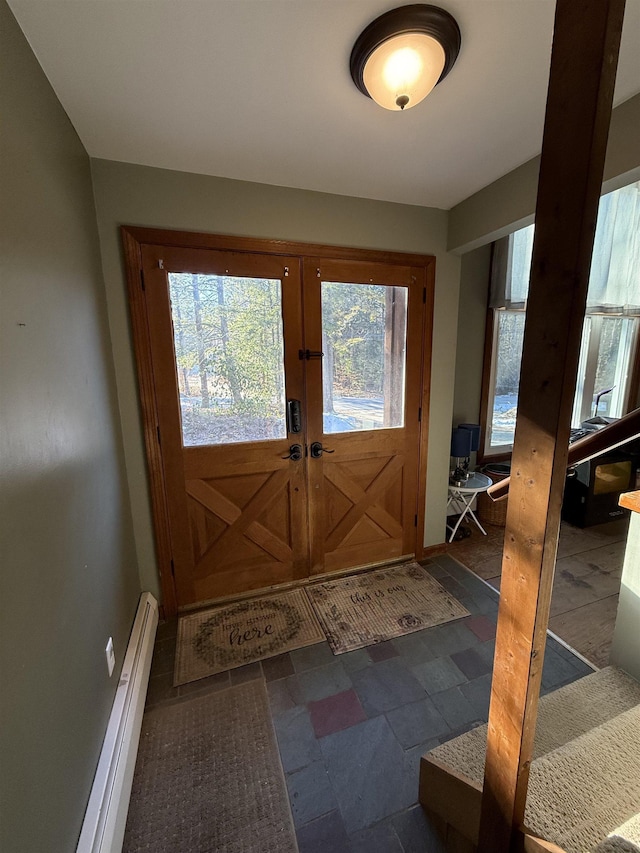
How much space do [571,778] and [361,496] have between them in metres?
1.60

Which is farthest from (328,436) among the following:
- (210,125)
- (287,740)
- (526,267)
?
(526,267)

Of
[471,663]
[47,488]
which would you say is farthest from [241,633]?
[47,488]

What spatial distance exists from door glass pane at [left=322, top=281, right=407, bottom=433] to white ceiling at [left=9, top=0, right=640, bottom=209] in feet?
2.07

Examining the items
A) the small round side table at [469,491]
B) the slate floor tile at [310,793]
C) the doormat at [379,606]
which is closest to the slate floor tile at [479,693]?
the doormat at [379,606]

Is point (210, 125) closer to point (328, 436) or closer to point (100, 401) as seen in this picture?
point (100, 401)

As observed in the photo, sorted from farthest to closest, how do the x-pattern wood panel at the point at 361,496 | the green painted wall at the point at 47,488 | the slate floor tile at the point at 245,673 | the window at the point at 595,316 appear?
1. the window at the point at 595,316
2. the x-pattern wood panel at the point at 361,496
3. the slate floor tile at the point at 245,673
4. the green painted wall at the point at 47,488

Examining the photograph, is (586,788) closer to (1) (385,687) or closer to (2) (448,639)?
(1) (385,687)

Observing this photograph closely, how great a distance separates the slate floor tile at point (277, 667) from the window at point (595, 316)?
2501mm

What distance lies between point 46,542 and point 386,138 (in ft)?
6.64

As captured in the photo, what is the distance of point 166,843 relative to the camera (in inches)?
43.8

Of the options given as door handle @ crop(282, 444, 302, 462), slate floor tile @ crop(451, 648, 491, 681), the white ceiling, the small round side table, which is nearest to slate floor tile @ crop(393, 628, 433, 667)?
slate floor tile @ crop(451, 648, 491, 681)

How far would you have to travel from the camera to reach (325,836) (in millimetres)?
1135

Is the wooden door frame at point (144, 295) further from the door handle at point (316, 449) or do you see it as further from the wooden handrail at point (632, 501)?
the wooden handrail at point (632, 501)

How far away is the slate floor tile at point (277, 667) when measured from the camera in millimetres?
1726
